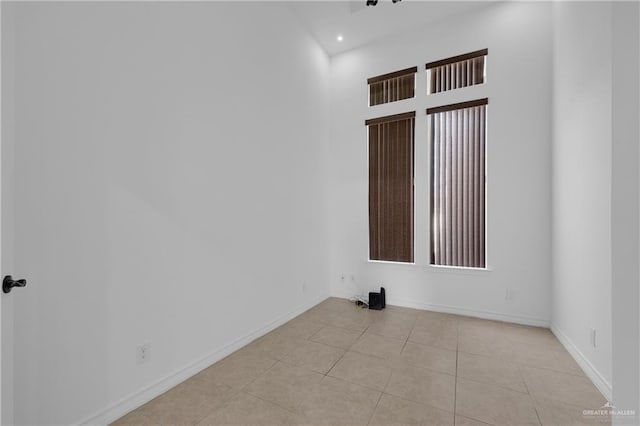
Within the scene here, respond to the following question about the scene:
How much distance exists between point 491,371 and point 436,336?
0.66 meters

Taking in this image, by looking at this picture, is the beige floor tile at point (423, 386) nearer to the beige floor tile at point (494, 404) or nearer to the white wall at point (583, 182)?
the beige floor tile at point (494, 404)

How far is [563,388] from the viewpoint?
1.97m

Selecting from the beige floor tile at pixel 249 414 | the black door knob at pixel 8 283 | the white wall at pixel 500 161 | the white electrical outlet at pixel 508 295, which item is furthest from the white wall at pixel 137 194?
the white electrical outlet at pixel 508 295

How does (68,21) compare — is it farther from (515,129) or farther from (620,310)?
(515,129)

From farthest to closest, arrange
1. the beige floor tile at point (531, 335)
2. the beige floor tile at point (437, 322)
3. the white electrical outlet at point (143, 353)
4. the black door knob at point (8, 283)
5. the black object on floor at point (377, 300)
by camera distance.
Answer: the black object on floor at point (377, 300), the beige floor tile at point (437, 322), the beige floor tile at point (531, 335), the white electrical outlet at point (143, 353), the black door knob at point (8, 283)

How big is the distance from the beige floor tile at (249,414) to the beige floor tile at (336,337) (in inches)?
38.9

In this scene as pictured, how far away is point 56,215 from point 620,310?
7.51ft

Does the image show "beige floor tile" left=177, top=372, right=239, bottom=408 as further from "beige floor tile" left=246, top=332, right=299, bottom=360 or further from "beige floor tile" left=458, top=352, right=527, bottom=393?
"beige floor tile" left=458, top=352, right=527, bottom=393

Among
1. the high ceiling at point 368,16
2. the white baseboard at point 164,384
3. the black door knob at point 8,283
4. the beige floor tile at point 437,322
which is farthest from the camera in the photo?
the high ceiling at point 368,16

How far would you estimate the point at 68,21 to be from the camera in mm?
1488

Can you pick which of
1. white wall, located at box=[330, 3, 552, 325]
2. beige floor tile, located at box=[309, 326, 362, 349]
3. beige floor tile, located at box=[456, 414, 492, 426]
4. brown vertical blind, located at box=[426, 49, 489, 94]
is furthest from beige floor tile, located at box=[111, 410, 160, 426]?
brown vertical blind, located at box=[426, 49, 489, 94]

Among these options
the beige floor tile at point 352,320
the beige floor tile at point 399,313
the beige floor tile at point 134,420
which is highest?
the beige floor tile at point 134,420

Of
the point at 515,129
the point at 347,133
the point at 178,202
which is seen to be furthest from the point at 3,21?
the point at 515,129

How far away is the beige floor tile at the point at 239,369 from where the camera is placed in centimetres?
206
